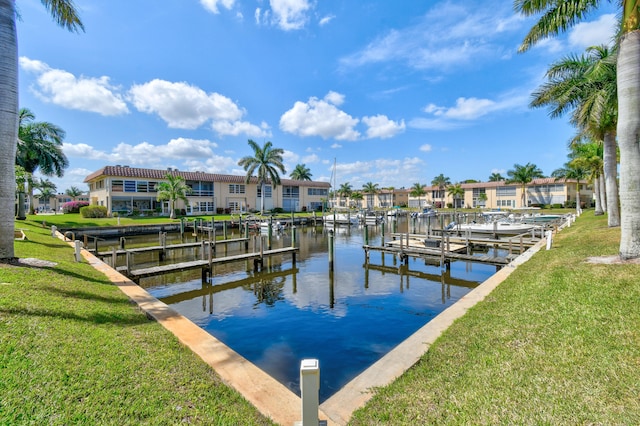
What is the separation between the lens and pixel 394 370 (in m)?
5.27

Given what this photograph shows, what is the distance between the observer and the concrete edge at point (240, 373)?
422cm

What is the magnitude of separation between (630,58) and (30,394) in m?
15.2

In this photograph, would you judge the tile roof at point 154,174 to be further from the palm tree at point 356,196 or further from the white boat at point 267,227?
the palm tree at point 356,196

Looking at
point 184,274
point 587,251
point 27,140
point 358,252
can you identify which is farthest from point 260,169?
point 587,251

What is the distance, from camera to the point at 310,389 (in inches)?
134

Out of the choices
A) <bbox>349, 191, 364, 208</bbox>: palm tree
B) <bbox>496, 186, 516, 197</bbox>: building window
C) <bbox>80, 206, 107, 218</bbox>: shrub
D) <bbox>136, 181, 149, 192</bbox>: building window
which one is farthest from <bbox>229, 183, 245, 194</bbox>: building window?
<bbox>496, 186, 516, 197</bbox>: building window

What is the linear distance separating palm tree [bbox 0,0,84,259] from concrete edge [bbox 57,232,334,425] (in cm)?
524

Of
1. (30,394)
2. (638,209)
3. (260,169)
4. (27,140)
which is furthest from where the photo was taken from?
(260,169)

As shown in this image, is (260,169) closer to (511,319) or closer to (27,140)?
(27,140)

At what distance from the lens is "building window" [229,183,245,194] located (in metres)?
57.0

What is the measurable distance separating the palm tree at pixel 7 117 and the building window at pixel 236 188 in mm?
47595

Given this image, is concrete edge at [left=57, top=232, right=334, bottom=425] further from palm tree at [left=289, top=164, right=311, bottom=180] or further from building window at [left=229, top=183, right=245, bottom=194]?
palm tree at [left=289, top=164, right=311, bottom=180]

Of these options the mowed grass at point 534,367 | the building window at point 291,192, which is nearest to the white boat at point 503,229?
the mowed grass at point 534,367

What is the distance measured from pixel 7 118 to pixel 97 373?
30.5ft
